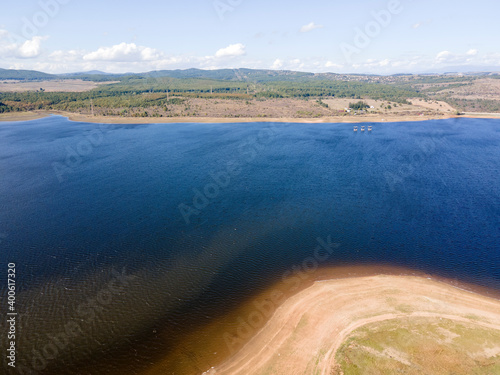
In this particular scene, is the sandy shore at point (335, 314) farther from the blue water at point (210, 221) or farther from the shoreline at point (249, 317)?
the blue water at point (210, 221)

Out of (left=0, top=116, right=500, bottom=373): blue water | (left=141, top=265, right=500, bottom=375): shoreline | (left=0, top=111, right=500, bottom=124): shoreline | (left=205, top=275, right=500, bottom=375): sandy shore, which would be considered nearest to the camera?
(left=205, top=275, right=500, bottom=375): sandy shore

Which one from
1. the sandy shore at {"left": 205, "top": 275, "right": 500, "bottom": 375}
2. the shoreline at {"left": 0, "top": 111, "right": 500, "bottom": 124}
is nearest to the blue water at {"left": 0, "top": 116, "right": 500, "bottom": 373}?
the sandy shore at {"left": 205, "top": 275, "right": 500, "bottom": 375}

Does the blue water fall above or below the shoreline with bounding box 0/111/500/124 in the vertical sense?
below

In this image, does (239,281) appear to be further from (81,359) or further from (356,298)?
(81,359)

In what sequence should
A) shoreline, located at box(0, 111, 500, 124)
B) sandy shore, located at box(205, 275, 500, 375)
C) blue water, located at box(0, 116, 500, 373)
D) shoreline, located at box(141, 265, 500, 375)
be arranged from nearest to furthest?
1. sandy shore, located at box(205, 275, 500, 375)
2. shoreline, located at box(141, 265, 500, 375)
3. blue water, located at box(0, 116, 500, 373)
4. shoreline, located at box(0, 111, 500, 124)

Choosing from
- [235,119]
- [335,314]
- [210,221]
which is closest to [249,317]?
[335,314]

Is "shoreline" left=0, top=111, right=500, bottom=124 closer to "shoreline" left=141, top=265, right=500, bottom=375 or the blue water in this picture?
the blue water
